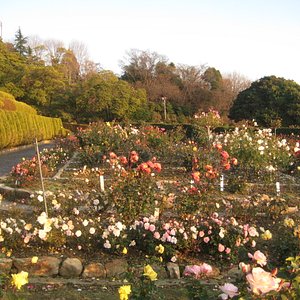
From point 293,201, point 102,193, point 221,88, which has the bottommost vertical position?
point 293,201

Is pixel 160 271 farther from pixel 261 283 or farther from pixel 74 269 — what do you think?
pixel 261 283

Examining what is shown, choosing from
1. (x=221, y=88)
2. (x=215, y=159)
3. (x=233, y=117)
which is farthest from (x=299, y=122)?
(x=215, y=159)

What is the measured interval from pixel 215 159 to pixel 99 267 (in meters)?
4.80

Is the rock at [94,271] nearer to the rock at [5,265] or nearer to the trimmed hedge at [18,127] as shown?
the rock at [5,265]

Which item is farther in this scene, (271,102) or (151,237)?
(271,102)

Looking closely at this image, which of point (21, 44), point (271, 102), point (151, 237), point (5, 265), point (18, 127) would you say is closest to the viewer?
point (5, 265)

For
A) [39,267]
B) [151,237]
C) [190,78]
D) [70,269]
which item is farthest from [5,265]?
[190,78]

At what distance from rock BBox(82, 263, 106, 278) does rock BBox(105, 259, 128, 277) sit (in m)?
0.04

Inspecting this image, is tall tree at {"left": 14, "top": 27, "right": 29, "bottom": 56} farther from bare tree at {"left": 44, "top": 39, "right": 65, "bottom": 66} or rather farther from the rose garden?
the rose garden

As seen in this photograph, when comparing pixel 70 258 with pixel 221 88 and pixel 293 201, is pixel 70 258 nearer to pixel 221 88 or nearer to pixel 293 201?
pixel 293 201

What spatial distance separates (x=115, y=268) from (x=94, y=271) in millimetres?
188

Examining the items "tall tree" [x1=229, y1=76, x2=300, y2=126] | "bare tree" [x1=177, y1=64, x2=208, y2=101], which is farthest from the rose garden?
"bare tree" [x1=177, y1=64, x2=208, y2=101]

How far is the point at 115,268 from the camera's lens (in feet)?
12.2

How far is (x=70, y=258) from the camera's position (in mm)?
3805
